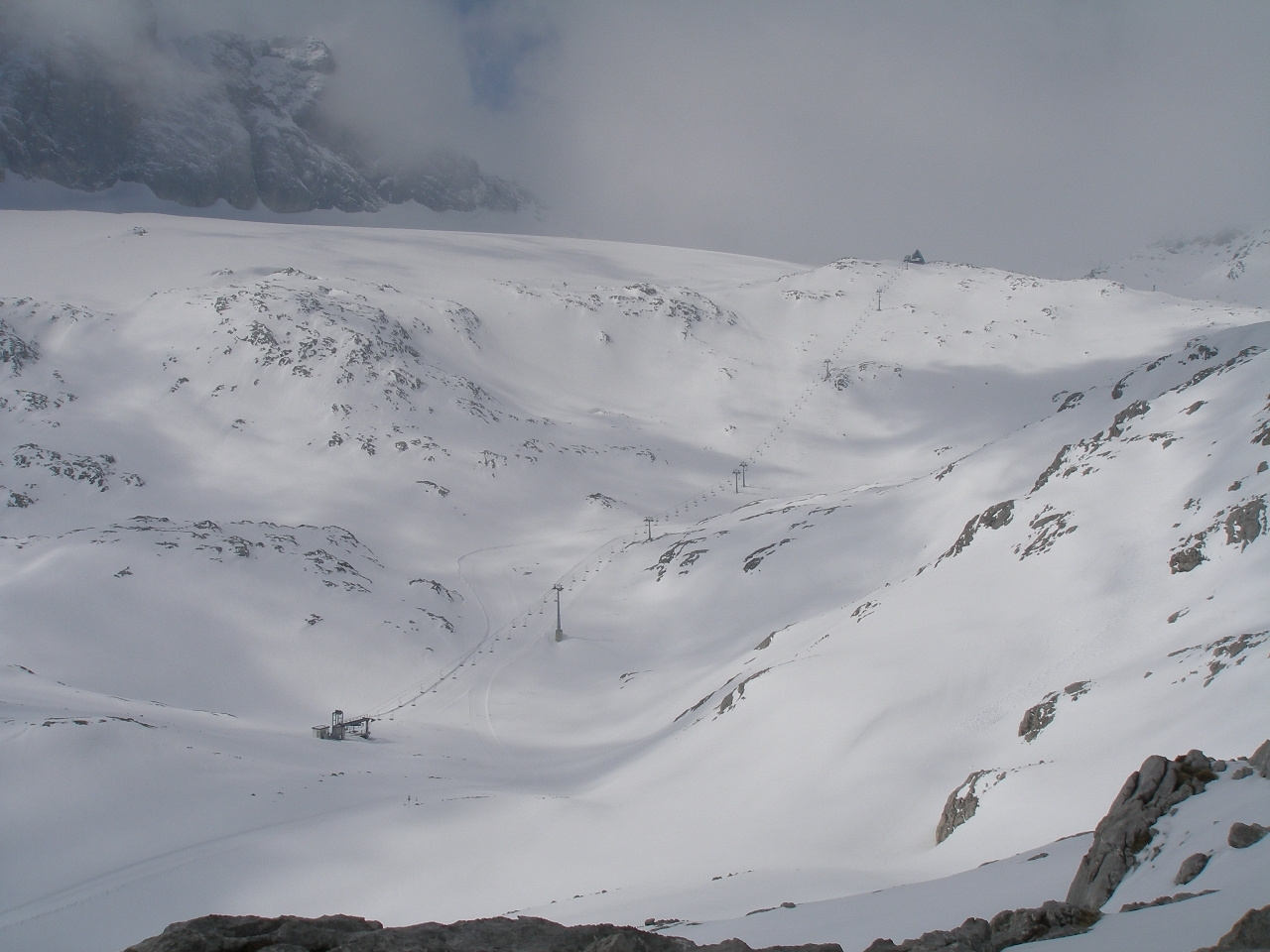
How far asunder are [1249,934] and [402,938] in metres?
6.45

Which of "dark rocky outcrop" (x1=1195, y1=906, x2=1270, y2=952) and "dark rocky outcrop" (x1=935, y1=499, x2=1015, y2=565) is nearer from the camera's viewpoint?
"dark rocky outcrop" (x1=1195, y1=906, x2=1270, y2=952)

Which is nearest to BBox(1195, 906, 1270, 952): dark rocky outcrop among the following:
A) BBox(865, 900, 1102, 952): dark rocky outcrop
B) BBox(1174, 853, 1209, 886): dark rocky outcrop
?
BBox(865, 900, 1102, 952): dark rocky outcrop

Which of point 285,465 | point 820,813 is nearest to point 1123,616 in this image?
point 820,813

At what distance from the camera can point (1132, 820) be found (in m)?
9.23

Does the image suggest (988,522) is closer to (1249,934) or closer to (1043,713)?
(1043,713)

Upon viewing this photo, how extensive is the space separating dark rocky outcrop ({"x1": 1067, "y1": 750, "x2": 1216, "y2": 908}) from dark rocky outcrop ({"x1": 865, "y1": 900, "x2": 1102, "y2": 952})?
4.71 ft

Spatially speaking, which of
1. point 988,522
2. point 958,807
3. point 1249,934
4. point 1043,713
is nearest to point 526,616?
point 988,522

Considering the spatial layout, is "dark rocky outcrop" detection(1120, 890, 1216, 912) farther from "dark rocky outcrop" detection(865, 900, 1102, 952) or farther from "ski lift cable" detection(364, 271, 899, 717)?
"ski lift cable" detection(364, 271, 899, 717)

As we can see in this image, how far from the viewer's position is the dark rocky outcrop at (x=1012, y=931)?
6.80m

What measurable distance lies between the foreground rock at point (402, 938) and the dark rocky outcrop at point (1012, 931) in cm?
74

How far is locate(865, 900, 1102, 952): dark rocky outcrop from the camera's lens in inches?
268

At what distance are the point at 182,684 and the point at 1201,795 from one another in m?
44.9

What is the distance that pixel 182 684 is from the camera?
41.5m

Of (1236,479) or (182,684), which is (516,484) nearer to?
(182,684)
